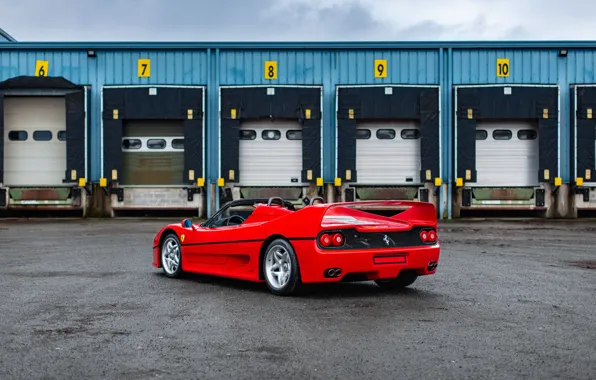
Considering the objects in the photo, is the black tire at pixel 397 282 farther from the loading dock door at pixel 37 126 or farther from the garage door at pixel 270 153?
the loading dock door at pixel 37 126

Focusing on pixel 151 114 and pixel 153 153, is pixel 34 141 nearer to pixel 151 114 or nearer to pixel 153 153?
pixel 153 153

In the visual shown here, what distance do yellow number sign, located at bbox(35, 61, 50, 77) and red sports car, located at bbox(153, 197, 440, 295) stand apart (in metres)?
17.5

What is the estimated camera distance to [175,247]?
33.2 ft

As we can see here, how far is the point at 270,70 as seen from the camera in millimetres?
24859

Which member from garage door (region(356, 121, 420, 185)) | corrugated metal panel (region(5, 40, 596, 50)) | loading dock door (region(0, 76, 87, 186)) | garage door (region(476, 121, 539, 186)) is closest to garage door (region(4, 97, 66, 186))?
loading dock door (region(0, 76, 87, 186))

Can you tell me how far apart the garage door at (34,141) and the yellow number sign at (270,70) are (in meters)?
6.35

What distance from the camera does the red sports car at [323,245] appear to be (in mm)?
7832

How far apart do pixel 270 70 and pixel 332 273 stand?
17655 millimetres

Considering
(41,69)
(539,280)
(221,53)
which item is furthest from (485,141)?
(539,280)

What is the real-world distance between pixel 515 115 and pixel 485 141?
1.28 m

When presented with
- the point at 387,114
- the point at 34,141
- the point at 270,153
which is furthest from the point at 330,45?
the point at 34,141

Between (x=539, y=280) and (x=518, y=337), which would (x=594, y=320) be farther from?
(x=539, y=280)

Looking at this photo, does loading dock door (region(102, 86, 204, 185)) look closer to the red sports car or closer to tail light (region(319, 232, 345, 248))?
the red sports car

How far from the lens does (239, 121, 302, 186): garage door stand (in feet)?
81.5
